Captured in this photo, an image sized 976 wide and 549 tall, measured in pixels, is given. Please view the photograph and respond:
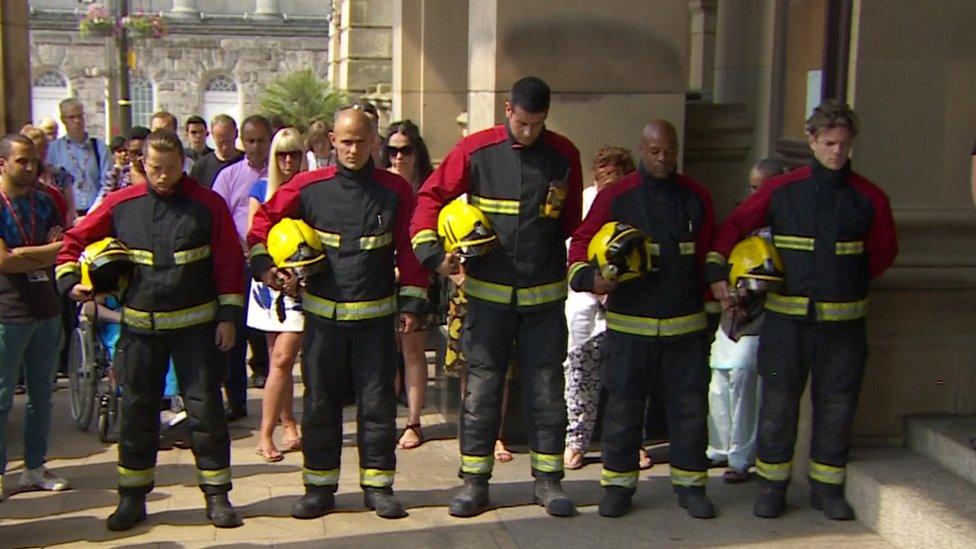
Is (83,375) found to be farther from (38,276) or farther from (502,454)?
(502,454)

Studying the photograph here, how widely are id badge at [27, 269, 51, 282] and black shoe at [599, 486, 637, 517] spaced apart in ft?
10.5

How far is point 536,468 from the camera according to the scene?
707 centimetres

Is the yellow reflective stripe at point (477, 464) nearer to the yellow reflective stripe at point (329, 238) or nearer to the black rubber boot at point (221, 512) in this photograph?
the black rubber boot at point (221, 512)

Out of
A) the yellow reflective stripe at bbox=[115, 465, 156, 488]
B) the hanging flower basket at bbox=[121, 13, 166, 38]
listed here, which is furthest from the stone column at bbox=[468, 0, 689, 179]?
the hanging flower basket at bbox=[121, 13, 166, 38]

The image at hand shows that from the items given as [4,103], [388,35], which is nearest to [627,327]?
[4,103]

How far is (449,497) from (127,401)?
70.9 inches

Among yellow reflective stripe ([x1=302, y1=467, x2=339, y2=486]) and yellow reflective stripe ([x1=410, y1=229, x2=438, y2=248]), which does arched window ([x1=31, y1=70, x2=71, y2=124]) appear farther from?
yellow reflective stripe ([x1=410, y1=229, x2=438, y2=248])

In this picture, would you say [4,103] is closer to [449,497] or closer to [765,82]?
[449,497]

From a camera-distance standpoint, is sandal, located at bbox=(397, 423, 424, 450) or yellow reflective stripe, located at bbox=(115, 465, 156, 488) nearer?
yellow reflective stripe, located at bbox=(115, 465, 156, 488)

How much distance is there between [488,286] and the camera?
22.7ft

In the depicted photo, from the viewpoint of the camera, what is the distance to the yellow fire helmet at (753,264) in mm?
6590

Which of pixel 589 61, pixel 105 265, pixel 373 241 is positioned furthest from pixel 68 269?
pixel 589 61

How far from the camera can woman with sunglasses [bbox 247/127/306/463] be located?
26.6 ft

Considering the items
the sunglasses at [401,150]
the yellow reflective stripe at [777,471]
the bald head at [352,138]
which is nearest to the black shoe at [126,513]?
the bald head at [352,138]
